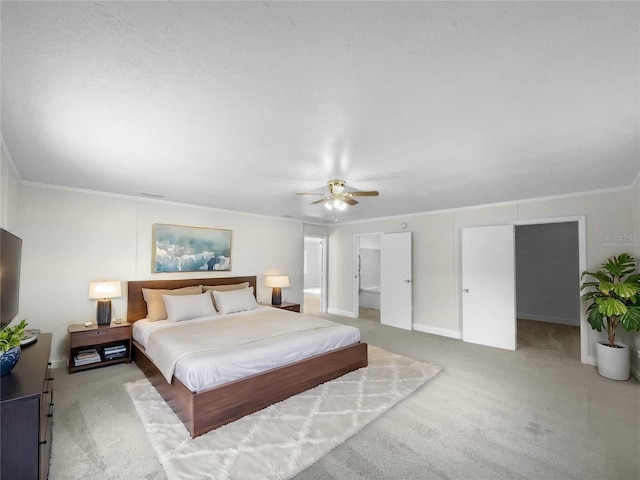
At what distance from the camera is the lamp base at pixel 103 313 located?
381 centimetres

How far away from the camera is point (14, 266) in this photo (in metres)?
2.28

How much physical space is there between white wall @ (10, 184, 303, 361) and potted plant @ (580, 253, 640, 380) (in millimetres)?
5674

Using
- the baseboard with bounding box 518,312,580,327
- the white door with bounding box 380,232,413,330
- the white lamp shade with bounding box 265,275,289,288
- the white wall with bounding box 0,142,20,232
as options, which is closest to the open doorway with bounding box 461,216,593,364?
the white door with bounding box 380,232,413,330

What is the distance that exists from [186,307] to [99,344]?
3.73 ft

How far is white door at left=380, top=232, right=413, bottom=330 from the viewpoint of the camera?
5.83m

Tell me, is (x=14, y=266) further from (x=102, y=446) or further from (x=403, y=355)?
(x=403, y=355)

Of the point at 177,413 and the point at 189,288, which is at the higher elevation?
the point at 189,288

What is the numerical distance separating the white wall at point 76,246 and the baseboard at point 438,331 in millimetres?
4189

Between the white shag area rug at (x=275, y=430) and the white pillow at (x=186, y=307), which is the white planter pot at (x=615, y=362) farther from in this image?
the white pillow at (x=186, y=307)

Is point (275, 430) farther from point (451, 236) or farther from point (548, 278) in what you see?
point (548, 278)

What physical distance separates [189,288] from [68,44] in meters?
3.83

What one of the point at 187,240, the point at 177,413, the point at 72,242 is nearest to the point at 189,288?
the point at 187,240

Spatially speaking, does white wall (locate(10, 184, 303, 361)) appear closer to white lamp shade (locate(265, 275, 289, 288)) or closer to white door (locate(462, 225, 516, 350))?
white lamp shade (locate(265, 275, 289, 288))

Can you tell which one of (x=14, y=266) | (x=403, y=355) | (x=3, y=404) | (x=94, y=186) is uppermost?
(x=94, y=186)
